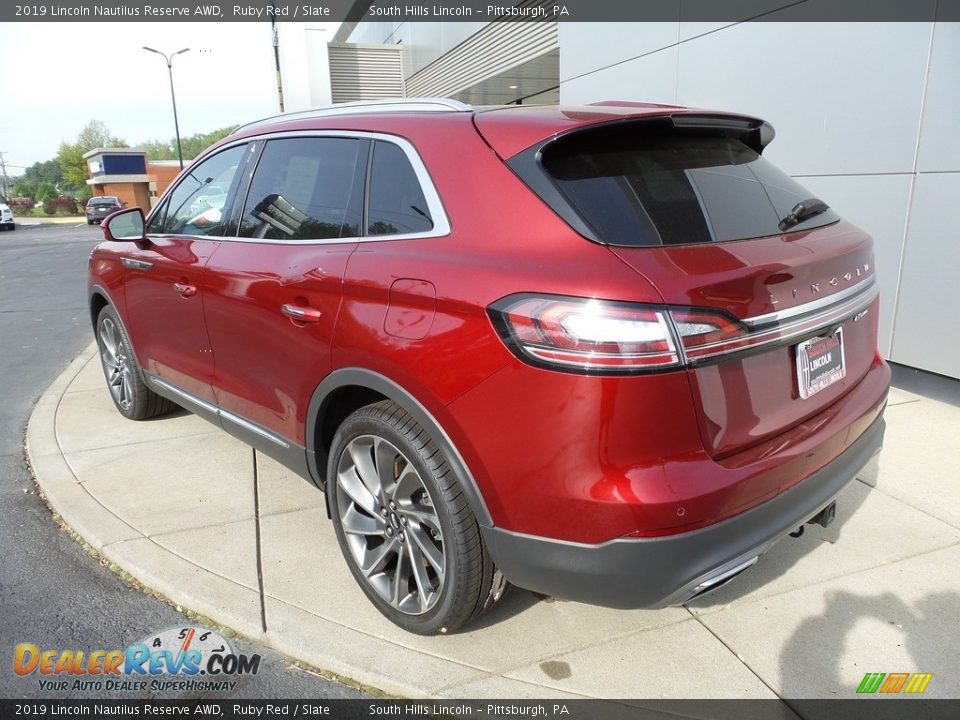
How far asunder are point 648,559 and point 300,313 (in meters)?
1.56

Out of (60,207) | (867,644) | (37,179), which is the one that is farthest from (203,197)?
(37,179)

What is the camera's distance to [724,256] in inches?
79.6

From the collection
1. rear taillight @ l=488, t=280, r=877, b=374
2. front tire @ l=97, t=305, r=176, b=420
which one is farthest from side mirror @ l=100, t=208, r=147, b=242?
rear taillight @ l=488, t=280, r=877, b=374

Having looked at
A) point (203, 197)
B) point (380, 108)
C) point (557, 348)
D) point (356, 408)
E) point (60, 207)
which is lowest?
point (60, 207)

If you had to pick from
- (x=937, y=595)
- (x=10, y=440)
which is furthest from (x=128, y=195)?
A: (x=937, y=595)

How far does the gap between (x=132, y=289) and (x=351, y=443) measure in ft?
7.89

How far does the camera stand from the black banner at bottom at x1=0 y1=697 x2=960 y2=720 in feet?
7.31

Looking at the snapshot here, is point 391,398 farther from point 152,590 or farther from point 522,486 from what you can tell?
point 152,590

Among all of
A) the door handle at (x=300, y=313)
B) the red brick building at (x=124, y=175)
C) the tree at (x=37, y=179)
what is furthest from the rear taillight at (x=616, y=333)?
the tree at (x=37, y=179)

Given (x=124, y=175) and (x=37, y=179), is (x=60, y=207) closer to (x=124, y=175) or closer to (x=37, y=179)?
(x=124, y=175)

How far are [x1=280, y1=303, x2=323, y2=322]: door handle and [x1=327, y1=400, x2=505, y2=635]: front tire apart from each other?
41cm

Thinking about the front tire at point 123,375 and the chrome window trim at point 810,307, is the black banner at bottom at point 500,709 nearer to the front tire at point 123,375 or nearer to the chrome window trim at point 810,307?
the chrome window trim at point 810,307

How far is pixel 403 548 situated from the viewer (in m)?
2.56

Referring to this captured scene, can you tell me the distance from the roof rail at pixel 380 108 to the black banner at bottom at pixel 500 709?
6.58 feet
